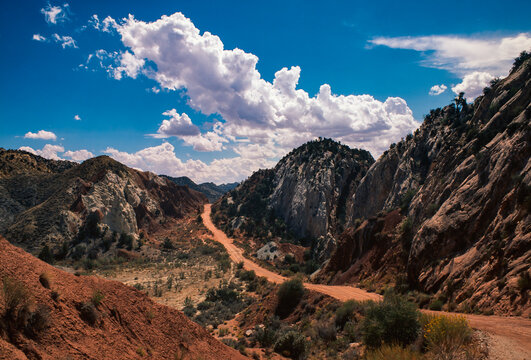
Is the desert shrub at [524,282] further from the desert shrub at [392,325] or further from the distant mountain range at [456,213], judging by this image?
the desert shrub at [392,325]

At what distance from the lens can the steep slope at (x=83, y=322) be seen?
6.14 m

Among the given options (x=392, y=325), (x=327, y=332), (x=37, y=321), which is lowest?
(x=327, y=332)

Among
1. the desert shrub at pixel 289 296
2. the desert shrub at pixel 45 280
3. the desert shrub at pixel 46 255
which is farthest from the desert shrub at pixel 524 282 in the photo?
the desert shrub at pixel 46 255

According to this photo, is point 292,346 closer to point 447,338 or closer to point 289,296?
point 289,296

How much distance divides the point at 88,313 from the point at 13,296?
2.39 meters

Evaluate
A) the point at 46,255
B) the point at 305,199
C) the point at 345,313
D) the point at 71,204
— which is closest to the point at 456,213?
the point at 345,313

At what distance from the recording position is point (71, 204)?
47812mm

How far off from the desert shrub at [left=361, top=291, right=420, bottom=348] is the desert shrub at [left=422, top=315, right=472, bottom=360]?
1.90 meters

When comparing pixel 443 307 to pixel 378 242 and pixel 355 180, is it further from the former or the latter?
pixel 355 180

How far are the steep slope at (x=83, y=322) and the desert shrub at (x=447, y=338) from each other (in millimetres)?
8307

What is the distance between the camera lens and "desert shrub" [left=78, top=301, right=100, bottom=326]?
314 inches

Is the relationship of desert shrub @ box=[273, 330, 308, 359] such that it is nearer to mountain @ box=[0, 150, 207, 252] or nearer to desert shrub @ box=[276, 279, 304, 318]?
desert shrub @ box=[276, 279, 304, 318]

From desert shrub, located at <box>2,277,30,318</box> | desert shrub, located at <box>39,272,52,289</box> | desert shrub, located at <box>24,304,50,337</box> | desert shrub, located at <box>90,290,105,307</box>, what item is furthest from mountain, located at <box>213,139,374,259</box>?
desert shrub, located at <box>2,277,30,318</box>

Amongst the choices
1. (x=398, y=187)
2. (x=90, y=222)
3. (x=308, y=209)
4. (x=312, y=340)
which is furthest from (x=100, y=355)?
(x=308, y=209)
